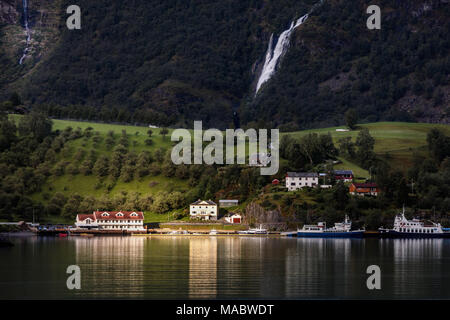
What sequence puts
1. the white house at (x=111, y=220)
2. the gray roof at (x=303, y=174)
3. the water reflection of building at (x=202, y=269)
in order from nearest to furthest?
the water reflection of building at (x=202, y=269)
the white house at (x=111, y=220)
the gray roof at (x=303, y=174)

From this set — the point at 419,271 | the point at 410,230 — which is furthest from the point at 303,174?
the point at 419,271

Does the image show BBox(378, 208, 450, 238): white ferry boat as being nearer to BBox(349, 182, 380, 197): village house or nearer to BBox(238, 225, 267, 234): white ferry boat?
BBox(349, 182, 380, 197): village house

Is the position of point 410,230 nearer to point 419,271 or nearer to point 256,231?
point 256,231

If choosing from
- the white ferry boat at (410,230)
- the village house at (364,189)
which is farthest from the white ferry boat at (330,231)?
the village house at (364,189)

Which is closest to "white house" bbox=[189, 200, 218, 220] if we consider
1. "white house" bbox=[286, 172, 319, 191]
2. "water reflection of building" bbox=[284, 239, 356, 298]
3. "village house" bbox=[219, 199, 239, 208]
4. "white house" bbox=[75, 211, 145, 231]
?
"village house" bbox=[219, 199, 239, 208]

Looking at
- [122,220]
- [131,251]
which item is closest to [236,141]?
[122,220]

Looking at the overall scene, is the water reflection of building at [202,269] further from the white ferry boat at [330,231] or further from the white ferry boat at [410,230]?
the white ferry boat at [410,230]
